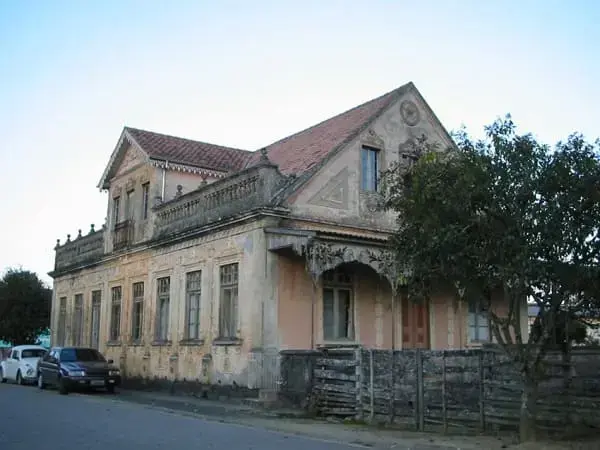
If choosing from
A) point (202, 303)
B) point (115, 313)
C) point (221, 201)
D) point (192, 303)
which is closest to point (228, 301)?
point (202, 303)

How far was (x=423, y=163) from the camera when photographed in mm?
13000

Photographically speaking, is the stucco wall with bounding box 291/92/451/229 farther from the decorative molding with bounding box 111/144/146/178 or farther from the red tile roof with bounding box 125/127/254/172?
the decorative molding with bounding box 111/144/146/178

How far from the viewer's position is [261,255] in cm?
2033

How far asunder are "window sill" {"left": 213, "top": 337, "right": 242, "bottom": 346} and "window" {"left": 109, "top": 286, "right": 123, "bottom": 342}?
31.3ft

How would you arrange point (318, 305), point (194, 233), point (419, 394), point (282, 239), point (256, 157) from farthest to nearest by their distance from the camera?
point (256, 157) → point (194, 233) → point (318, 305) → point (282, 239) → point (419, 394)

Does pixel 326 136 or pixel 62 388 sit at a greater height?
pixel 326 136

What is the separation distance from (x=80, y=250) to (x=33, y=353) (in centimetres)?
609

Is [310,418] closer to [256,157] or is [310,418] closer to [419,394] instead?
[419,394]

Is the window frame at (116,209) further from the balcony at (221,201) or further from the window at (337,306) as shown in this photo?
A: the window at (337,306)

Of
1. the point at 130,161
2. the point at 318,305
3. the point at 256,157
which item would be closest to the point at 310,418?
the point at 318,305

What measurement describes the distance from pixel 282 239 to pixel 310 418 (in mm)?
4926

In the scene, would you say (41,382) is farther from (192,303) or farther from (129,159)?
(129,159)

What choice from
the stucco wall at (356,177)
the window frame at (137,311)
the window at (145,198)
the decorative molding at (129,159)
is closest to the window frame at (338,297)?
the stucco wall at (356,177)

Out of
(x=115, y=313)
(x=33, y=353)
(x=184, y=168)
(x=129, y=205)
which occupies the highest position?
(x=184, y=168)
